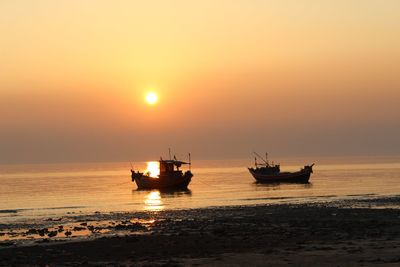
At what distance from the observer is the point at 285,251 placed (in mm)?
25000

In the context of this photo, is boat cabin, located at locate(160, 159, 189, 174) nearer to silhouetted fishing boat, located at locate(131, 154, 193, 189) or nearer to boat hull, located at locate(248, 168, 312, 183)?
silhouetted fishing boat, located at locate(131, 154, 193, 189)

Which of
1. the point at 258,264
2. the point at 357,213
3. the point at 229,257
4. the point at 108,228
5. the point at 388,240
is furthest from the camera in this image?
the point at 357,213

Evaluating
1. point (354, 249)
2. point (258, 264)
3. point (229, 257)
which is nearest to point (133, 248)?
point (229, 257)

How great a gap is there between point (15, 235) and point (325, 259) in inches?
803

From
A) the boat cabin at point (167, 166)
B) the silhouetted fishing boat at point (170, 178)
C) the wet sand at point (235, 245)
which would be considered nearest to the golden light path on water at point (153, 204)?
the boat cabin at point (167, 166)

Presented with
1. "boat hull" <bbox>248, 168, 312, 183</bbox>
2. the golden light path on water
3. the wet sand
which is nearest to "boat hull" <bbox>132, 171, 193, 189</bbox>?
the golden light path on water

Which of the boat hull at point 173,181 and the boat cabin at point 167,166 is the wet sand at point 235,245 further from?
the boat hull at point 173,181

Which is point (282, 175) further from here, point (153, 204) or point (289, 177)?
point (153, 204)

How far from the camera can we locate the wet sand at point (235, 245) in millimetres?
23061

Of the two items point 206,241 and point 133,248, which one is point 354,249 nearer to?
point 206,241

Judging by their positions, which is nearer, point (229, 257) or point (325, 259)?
point (325, 259)

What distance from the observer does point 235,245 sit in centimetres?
2762

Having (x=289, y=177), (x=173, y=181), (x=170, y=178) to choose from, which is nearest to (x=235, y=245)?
(x=170, y=178)

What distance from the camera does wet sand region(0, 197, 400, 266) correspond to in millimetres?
23061
